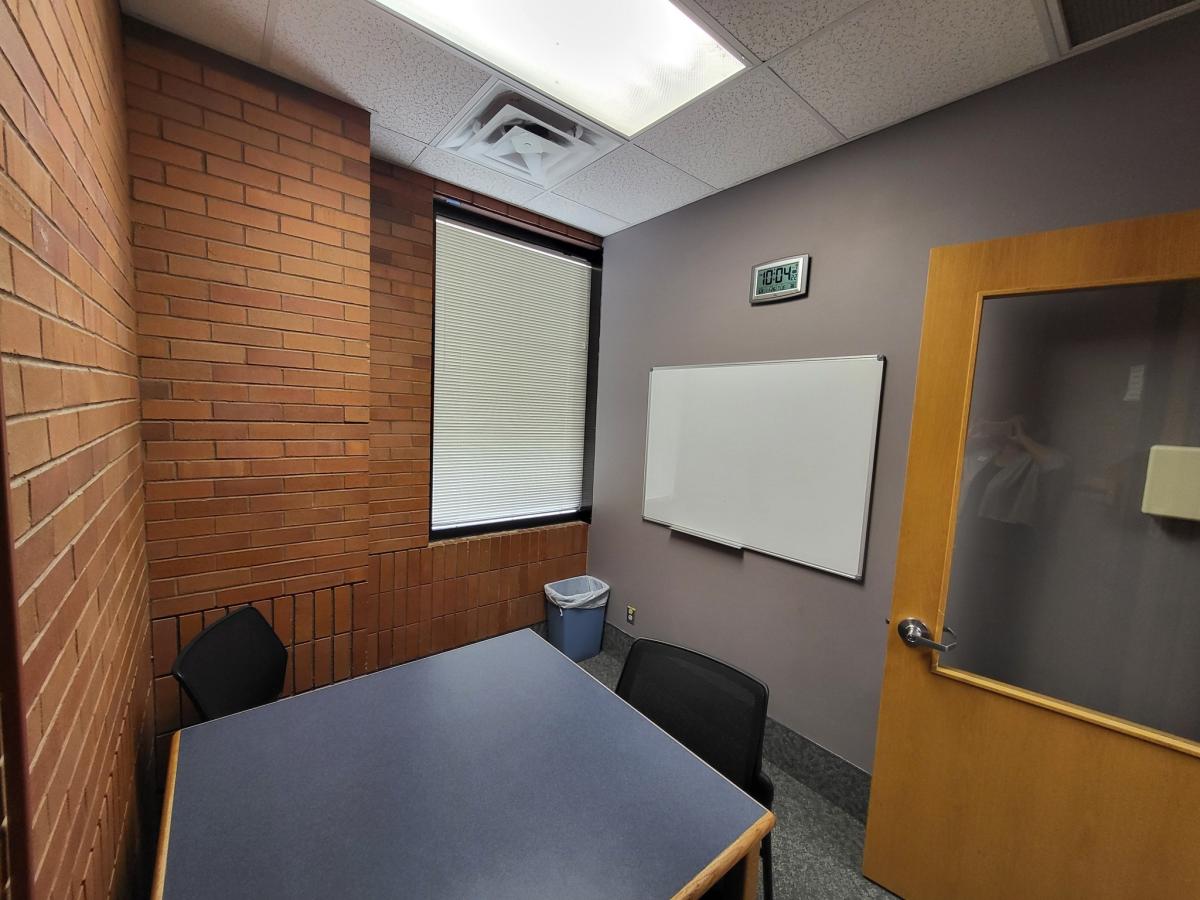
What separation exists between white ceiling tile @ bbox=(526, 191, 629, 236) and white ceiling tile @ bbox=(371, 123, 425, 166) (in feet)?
2.24

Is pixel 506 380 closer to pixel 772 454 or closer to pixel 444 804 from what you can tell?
pixel 772 454

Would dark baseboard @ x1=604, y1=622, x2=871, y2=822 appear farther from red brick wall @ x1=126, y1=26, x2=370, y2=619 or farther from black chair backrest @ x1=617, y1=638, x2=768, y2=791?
red brick wall @ x1=126, y1=26, x2=370, y2=619

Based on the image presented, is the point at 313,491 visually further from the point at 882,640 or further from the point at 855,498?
the point at 882,640

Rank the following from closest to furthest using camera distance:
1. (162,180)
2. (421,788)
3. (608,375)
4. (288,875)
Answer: (288,875) → (421,788) → (162,180) → (608,375)

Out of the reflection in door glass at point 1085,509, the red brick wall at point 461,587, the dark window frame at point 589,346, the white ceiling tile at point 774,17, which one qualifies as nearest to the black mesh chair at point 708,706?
the reflection in door glass at point 1085,509

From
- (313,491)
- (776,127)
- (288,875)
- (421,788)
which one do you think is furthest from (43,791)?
(776,127)

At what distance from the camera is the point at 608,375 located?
317 centimetres

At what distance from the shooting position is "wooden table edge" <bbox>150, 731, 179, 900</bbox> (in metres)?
0.82

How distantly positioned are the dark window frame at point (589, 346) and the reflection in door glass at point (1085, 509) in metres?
2.21

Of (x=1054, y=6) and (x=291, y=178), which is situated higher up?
(x=1054, y=6)

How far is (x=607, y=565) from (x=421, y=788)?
2.17 metres

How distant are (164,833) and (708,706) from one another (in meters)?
1.31

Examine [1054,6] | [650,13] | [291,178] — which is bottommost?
[291,178]

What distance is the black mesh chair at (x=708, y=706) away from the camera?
129cm
